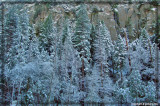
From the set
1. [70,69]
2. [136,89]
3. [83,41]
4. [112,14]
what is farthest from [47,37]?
[112,14]

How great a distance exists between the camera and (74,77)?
17.6 metres

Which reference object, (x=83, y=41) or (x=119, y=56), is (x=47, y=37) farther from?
(x=119, y=56)

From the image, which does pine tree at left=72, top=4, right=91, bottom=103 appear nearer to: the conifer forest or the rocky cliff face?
the conifer forest

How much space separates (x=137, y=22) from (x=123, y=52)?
84.0 ft

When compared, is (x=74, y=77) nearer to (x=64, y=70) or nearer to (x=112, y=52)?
(x=64, y=70)

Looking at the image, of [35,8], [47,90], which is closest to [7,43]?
[47,90]

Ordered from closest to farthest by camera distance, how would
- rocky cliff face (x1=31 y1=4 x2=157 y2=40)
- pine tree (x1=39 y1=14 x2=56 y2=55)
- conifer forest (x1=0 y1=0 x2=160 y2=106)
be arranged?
conifer forest (x1=0 y1=0 x2=160 y2=106)
pine tree (x1=39 y1=14 x2=56 y2=55)
rocky cliff face (x1=31 y1=4 x2=157 y2=40)

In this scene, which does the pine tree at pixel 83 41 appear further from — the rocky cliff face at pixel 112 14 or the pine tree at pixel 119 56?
the rocky cliff face at pixel 112 14

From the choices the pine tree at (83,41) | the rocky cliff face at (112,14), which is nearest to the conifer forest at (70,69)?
the pine tree at (83,41)

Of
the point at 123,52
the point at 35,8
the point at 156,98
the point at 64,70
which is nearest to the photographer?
the point at 156,98

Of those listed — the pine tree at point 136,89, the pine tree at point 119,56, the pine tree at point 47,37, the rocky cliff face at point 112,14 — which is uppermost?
the rocky cliff face at point 112,14

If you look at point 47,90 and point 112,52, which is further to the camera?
point 112,52

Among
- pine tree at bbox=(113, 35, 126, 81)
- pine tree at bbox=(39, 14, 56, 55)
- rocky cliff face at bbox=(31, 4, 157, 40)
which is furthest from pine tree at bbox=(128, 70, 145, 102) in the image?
rocky cliff face at bbox=(31, 4, 157, 40)

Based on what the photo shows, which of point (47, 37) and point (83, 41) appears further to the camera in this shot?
point (47, 37)
